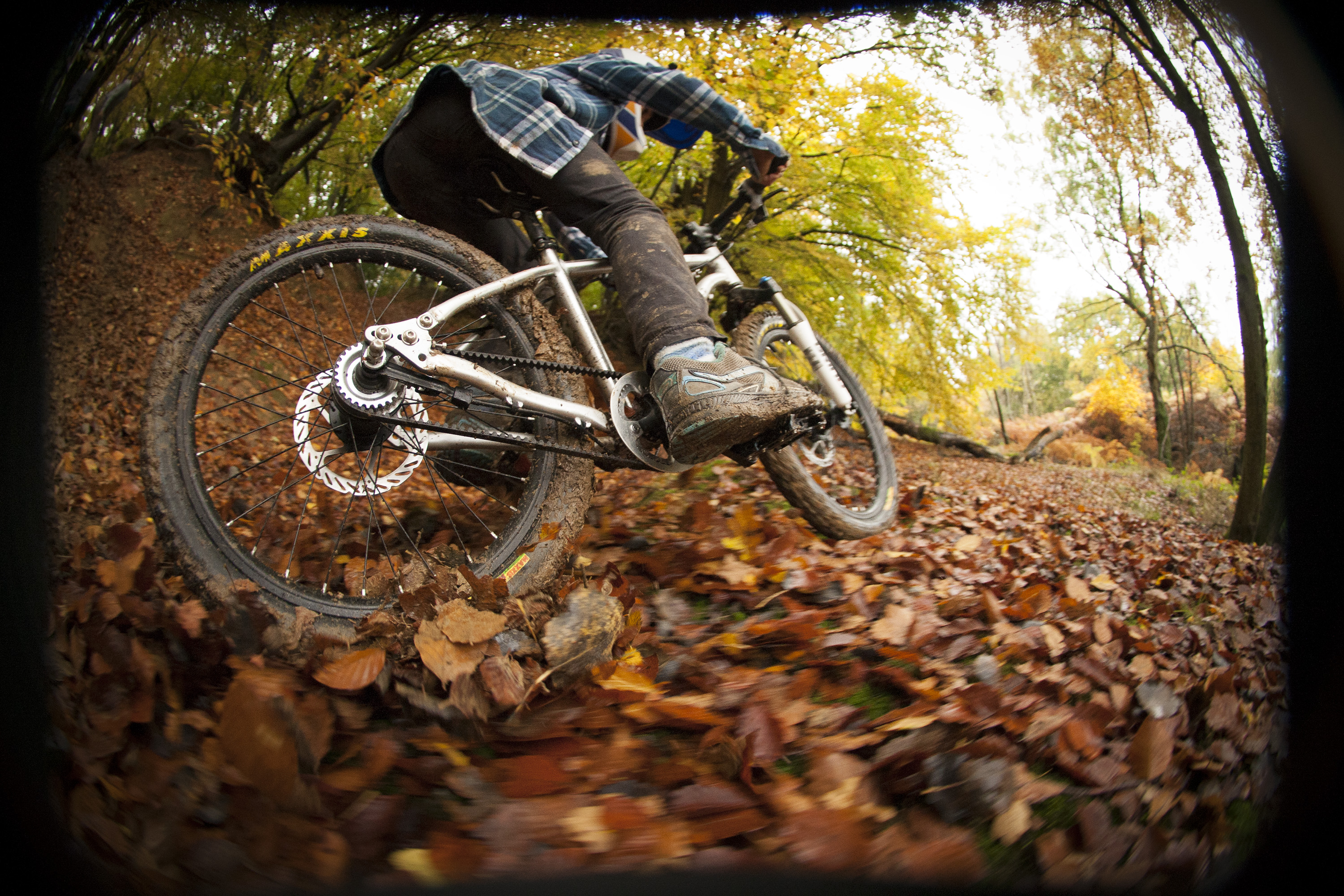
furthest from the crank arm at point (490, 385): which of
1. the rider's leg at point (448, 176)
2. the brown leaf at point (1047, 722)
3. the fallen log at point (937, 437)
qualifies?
the fallen log at point (937, 437)

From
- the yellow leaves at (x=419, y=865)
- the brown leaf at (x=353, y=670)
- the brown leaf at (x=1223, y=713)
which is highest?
the brown leaf at (x=353, y=670)

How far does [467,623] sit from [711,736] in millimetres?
496

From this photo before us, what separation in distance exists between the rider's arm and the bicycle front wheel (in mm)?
763

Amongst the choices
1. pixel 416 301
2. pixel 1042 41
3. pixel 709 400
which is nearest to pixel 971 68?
pixel 1042 41

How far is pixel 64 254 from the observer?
88.5 inches

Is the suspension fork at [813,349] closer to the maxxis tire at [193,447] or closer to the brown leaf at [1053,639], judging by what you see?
the maxxis tire at [193,447]

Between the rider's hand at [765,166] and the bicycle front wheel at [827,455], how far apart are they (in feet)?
1.79

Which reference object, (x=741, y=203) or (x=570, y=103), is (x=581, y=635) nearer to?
(x=570, y=103)

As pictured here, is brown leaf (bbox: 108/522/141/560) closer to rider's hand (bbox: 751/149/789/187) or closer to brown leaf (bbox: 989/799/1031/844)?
brown leaf (bbox: 989/799/1031/844)

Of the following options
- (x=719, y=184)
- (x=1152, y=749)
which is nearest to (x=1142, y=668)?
(x=1152, y=749)

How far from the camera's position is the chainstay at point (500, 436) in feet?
4.84

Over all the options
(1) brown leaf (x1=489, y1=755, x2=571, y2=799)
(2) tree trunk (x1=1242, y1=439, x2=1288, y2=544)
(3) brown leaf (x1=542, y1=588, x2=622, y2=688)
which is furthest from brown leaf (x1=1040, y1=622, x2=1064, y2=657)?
(1) brown leaf (x1=489, y1=755, x2=571, y2=799)

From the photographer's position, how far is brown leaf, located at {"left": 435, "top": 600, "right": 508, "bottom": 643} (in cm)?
102

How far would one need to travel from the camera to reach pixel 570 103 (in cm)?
171
